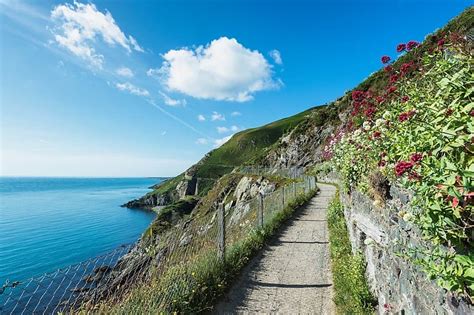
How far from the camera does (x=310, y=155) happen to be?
54625 millimetres

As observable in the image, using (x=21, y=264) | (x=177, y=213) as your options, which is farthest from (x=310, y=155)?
(x=21, y=264)

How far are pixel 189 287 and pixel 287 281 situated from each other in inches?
97.7

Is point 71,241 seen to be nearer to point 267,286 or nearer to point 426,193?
point 267,286

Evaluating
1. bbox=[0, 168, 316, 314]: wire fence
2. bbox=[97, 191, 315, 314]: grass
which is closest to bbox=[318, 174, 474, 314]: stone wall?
bbox=[97, 191, 315, 314]: grass

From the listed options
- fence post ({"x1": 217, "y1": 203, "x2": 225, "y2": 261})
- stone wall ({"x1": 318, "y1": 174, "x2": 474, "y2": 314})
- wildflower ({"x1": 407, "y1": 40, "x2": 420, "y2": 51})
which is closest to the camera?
stone wall ({"x1": 318, "y1": 174, "x2": 474, "y2": 314})

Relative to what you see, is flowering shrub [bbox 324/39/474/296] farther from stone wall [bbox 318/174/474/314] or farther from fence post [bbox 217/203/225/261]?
fence post [bbox 217/203/225/261]

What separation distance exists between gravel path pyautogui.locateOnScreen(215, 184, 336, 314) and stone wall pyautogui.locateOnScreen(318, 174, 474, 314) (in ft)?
4.14

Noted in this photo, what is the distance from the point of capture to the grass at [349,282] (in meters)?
5.00

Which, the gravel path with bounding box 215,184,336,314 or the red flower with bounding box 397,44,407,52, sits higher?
the red flower with bounding box 397,44,407,52

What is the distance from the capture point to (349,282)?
5859 mm

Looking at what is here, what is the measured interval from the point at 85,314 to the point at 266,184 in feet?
103

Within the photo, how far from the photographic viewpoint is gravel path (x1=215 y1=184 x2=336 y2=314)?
5.55 m

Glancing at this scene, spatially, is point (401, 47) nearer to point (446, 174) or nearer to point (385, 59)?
point (385, 59)

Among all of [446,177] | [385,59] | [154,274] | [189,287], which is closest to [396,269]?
[446,177]
